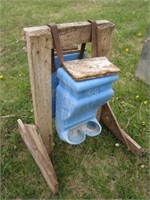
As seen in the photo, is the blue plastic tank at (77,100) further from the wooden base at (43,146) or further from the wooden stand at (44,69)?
the wooden base at (43,146)

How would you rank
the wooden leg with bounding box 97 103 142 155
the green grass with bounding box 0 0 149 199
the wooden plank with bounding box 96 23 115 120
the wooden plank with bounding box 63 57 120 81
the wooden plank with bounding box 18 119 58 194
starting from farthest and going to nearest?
the wooden leg with bounding box 97 103 142 155, the green grass with bounding box 0 0 149 199, the wooden plank with bounding box 18 119 58 194, the wooden plank with bounding box 96 23 115 120, the wooden plank with bounding box 63 57 120 81

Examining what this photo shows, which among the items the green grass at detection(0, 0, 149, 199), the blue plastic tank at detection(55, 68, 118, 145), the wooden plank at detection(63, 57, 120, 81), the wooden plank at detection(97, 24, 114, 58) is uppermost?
the wooden plank at detection(97, 24, 114, 58)

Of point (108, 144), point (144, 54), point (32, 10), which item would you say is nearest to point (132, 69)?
point (144, 54)

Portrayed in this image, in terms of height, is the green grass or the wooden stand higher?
the wooden stand

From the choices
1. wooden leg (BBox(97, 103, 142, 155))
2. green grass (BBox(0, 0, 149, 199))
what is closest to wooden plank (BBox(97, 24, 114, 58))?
wooden leg (BBox(97, 103, 142, 155))

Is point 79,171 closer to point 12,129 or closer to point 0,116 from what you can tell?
point 12,129

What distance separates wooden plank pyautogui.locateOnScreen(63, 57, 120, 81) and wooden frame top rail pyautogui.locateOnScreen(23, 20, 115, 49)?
0.52 feet

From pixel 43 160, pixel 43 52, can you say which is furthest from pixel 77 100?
pixel 43 160

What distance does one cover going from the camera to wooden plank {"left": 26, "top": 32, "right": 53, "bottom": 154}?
5.90 ft

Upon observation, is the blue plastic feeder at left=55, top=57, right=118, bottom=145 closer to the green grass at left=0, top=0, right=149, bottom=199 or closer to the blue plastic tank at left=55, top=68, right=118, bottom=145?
the blue plastic tank at left=55, top=68, right=118, bottom=145

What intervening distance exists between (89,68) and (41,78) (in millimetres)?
343

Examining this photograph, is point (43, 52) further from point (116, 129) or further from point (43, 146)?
point (116, 129)

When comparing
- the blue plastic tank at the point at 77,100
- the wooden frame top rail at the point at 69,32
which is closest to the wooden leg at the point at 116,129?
the blue plastic tank at the point at 77,100

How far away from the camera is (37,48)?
1801mm
